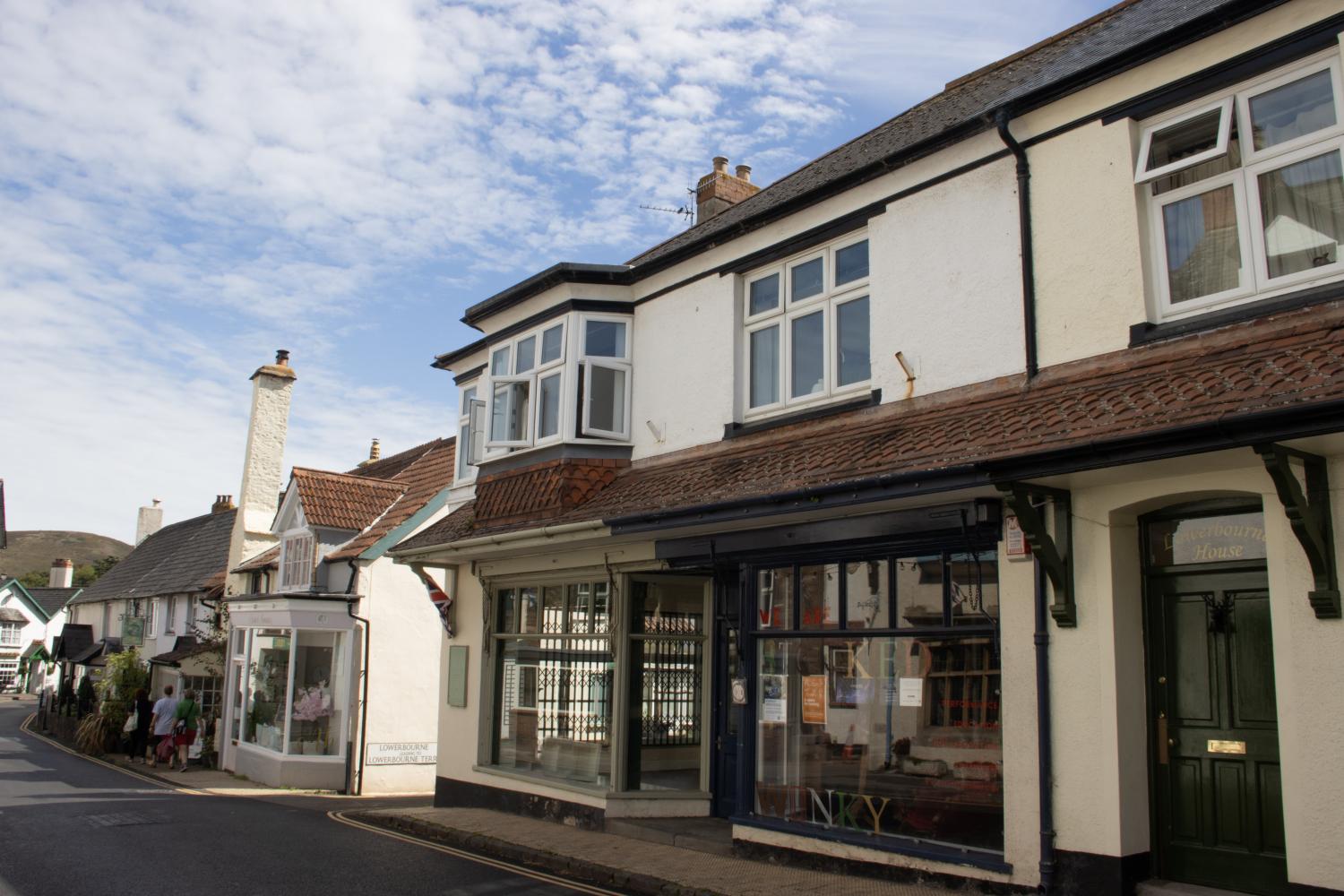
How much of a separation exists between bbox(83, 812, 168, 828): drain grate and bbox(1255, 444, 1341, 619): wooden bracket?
12718 mm

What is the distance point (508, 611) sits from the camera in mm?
13836

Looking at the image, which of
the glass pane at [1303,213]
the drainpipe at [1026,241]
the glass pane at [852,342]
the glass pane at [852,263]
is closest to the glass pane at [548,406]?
the glass pane at [852,342]

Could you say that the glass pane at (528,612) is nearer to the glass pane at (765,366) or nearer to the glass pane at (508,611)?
the glass pane at (508,611)

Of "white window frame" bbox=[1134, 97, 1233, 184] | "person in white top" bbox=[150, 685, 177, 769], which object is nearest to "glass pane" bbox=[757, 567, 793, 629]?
"white window frame" bbox=[1134, 97, 1233, 184]

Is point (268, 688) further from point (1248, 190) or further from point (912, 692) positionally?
point (1248, 190)

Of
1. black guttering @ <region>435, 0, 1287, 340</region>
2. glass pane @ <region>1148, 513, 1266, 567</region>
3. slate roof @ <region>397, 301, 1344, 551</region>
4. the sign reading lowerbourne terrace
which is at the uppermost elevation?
black guttering @ <region>435, 0, 1287, 340</region>

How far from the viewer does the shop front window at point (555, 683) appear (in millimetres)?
12086

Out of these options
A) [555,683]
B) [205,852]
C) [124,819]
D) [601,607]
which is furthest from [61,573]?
[601,607]

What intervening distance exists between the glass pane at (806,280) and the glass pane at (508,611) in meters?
5.77

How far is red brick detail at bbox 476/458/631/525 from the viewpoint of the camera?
1205 cm

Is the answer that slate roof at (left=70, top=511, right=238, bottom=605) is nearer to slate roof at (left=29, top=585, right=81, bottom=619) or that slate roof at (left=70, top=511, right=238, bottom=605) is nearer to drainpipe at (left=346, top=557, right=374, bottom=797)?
drainpipe at (left=346, top=557, right=374, bottom=797)

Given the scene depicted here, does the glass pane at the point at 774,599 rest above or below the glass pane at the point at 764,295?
below

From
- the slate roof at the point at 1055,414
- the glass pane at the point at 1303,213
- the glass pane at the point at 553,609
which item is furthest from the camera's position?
the glass pane at the point at 553,609

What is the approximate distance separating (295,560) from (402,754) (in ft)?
15.3
